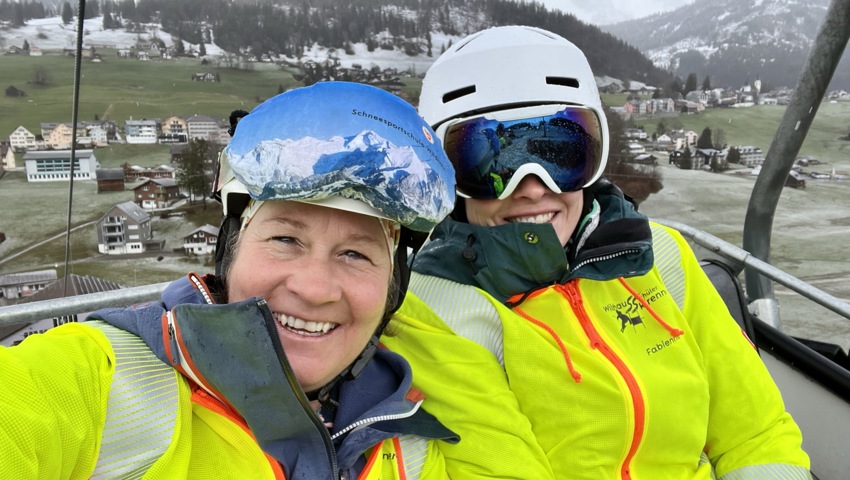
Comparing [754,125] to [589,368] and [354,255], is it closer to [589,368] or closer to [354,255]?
[589,368]

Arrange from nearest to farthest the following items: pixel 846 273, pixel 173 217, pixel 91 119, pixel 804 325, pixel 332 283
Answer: pixel 332 283, pixel 804 325, pixel 846 273, pixel 173 217, pixel 91 119

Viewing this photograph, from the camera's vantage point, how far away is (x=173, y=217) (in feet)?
32.8

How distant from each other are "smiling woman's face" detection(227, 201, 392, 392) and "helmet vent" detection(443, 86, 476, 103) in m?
0.86

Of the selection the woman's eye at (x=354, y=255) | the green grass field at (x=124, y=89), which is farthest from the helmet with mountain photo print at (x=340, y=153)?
the green grass field at (x=124, y=89)

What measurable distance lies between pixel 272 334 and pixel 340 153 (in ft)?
1.15

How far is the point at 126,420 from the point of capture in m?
0.89

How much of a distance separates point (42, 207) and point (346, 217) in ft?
42.0

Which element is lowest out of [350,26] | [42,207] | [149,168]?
[42,207]

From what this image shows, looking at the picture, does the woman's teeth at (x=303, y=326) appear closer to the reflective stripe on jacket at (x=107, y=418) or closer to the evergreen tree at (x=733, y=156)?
the reflective stripe on jacket at (x=107, y=418)

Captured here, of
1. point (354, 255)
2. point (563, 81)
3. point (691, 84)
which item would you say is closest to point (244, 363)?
point (354, 255)

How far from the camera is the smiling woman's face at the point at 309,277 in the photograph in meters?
1.07

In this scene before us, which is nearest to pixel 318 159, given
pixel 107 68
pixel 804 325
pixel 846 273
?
pixel 804 325

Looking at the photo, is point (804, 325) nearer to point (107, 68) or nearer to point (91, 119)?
point (91, 119)

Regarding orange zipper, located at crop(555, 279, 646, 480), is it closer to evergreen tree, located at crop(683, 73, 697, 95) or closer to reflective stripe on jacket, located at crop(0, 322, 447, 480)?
reflective stripe on jacket, located at crop(0, 322, 447, 480)
